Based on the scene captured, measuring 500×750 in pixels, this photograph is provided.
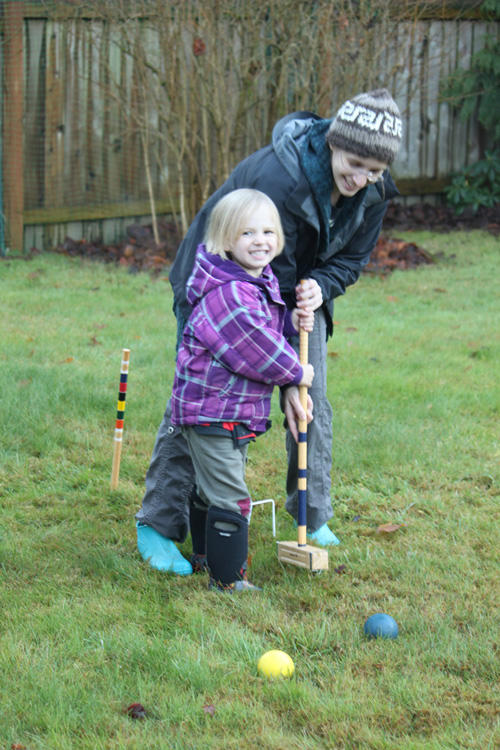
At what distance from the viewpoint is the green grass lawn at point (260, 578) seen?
2730 millimetres

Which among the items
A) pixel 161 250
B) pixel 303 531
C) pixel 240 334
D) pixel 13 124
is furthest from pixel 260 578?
pixel 13 124

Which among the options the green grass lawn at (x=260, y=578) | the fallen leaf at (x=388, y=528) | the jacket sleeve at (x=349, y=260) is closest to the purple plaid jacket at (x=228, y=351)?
the jacket sleeve at (x=349, y=260)

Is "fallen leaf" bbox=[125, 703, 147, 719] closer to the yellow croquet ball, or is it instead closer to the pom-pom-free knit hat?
the yellow croquet ball

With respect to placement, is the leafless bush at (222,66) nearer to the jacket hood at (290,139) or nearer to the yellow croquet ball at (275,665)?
the jacket hood at (290,139)

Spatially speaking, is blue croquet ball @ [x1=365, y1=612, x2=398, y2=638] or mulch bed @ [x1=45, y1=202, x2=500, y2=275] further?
mulch bed @ [x1=45, y1=202, x2=500, y2=275]

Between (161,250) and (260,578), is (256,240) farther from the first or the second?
(161,250)

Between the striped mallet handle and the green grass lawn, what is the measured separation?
18cm

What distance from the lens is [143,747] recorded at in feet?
8.43

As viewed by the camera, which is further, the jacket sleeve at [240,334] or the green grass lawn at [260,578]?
the jacket sleeve at [240,334]

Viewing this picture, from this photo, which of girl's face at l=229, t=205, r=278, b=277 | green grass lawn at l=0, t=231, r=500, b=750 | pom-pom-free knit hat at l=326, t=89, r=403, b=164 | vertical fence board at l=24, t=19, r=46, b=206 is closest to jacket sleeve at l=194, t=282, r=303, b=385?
girl's face at l=229, t=205, r=278, b=277

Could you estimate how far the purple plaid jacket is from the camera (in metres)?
3.39

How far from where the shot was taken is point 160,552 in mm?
3873

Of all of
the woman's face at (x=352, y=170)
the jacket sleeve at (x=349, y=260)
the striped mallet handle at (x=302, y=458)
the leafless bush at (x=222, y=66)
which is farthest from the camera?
the leafless bush at (x=222, y=66)

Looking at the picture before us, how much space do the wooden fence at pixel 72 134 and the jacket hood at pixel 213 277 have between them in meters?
6.85
